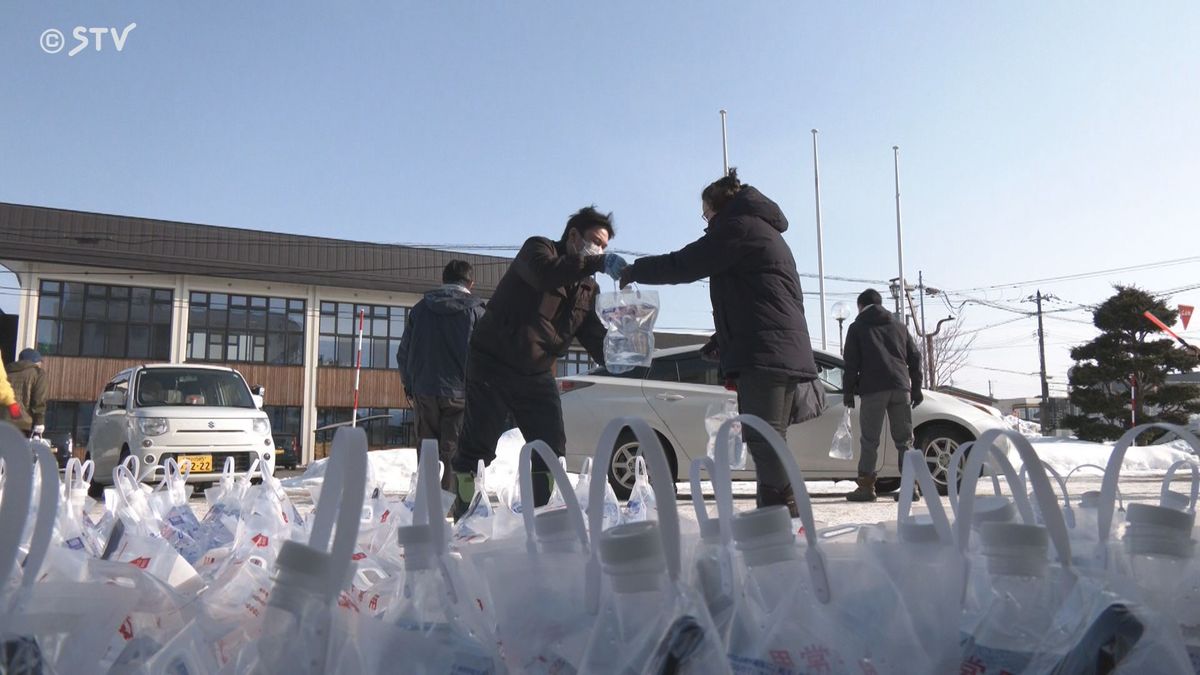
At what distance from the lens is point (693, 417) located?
7.27 meters

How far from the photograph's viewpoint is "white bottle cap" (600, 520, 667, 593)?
0.85m

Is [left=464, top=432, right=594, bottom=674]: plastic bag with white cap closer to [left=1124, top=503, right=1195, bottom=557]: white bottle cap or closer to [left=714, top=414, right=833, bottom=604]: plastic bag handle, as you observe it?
[left=714, top=414, right=833, bottom=604]: plastic bag handle

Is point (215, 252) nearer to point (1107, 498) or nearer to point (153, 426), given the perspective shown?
point (153, 426)

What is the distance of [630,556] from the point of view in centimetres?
86

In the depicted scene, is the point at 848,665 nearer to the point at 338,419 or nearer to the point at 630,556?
the point at 630,556

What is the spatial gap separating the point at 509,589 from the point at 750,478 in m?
7.00

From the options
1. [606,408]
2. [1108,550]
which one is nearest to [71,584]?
[1108,550]

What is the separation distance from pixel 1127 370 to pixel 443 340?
1930 centimetres

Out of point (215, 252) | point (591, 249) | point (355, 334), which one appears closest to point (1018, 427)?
point (591, 249)

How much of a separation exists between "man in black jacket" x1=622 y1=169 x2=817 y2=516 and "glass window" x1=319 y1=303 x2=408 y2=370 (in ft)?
87.8

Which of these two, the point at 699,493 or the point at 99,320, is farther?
the point at 99,320

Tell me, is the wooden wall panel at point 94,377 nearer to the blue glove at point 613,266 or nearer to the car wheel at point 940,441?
the car wheel at point 940,441

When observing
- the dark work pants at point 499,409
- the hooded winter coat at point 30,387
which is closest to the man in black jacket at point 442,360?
the dark work pants at point 499,409

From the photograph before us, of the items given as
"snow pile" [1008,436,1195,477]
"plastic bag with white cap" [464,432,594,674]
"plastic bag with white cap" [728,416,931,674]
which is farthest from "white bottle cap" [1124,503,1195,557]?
"snow pile" [1008,436,1195,477]
